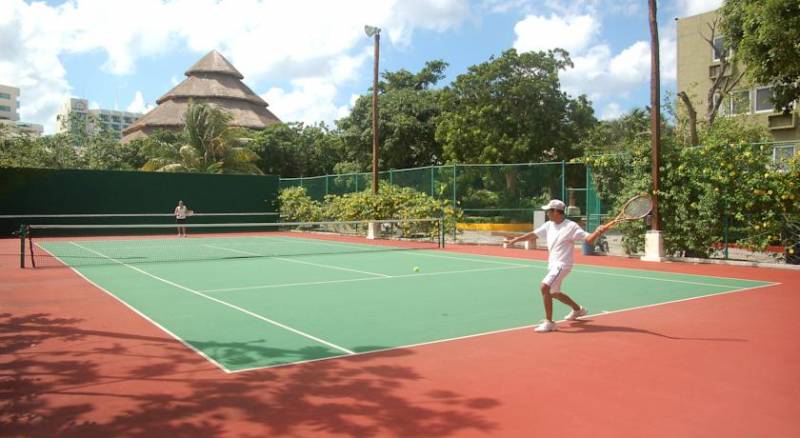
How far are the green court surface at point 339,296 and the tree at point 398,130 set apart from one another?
2160 centimetres

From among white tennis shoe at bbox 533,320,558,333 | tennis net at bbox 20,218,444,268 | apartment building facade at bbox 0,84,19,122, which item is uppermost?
apartment building facade at bbox 0,84,19,122

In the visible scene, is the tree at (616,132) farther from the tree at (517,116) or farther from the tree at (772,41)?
the tree at (772,41)

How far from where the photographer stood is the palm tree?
32.7m

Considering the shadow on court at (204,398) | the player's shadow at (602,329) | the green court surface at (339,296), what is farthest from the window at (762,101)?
the shadow on court at (204,398)

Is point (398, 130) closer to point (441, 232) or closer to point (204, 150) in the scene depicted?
point (204, 150)

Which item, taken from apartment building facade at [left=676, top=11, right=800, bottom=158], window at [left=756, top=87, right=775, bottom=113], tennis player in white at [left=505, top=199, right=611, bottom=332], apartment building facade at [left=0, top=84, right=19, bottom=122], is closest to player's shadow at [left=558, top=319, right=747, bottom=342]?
tennis player in white at [left=505, top=199, right=611, bottom=332]

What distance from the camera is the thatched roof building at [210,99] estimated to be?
6231 centimetres

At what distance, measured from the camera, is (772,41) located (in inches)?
504

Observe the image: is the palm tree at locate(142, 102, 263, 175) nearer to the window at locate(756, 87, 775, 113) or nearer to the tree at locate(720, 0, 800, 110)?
the tree at locate(720, 0, 800, 110)

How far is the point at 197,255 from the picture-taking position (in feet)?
52.4

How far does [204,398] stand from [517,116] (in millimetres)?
30932

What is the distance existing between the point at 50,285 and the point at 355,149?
28.2 meters

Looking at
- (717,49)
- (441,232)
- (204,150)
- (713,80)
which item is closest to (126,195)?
(204,150)

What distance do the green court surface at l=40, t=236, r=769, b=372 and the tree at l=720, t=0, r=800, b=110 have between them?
5.26 metres
